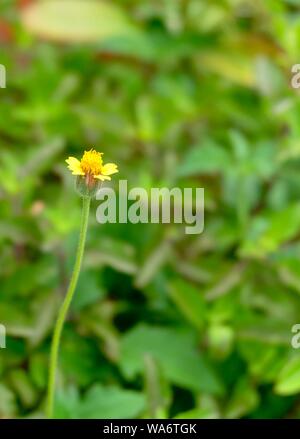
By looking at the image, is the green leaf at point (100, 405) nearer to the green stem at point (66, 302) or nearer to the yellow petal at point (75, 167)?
the green stem at point (66, 302)

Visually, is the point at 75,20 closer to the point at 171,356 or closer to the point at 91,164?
the point at 171,356

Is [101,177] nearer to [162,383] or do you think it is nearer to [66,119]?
[162,383]

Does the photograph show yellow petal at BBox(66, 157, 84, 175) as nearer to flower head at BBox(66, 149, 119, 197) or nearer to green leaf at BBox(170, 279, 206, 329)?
Answer: flower head at BBox(66, 149, 119, 197)

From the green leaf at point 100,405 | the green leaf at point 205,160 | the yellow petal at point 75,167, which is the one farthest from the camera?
the green leaf at point 205,160

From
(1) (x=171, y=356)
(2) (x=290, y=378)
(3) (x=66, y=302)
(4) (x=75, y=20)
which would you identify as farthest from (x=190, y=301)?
(4) (x=75, y=20)

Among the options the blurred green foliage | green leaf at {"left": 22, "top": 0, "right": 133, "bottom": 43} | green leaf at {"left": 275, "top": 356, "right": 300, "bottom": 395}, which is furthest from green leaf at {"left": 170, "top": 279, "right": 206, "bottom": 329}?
green leaf at {"left": 22, "top": 0, "right": 133, "bottom": 43}

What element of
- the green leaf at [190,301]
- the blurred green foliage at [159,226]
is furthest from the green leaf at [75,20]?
the green leaf at [190,301]

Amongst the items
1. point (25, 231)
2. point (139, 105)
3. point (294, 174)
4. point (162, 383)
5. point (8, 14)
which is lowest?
point (162, 383)

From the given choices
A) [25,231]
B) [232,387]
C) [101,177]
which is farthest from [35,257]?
[101,177]
